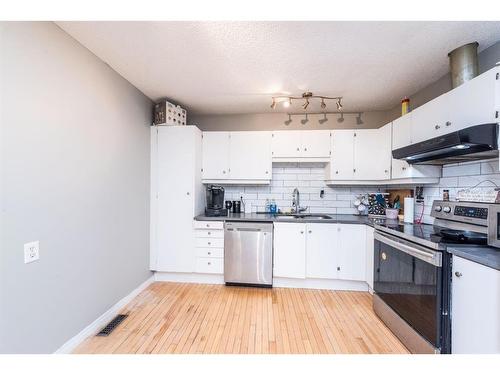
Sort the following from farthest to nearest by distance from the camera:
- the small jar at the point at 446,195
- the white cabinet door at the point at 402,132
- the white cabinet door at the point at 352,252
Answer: the white cabinet door at the point at 352,252
the white cabinet door at the point at 402,132
the small jar at the point at 446,195

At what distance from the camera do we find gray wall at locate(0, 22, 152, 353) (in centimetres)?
129

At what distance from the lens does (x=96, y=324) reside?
1965 millimetres

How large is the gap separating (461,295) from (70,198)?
2727 millimetres

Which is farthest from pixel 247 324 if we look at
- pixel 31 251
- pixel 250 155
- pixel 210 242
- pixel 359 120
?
pixel 359 120

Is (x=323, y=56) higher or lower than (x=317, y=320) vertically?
higher

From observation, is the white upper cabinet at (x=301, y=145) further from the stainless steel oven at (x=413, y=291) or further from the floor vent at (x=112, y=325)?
the floor vent at (x=112, y=325)

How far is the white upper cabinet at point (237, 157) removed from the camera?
3.11 metres

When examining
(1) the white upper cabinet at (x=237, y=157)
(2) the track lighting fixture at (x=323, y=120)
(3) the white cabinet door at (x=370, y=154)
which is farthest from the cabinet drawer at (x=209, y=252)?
(2) the track lighting fixture at (x=323, y=120)

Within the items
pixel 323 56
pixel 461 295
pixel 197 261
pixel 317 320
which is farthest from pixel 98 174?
pixel 461 295

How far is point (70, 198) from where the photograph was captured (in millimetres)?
1691

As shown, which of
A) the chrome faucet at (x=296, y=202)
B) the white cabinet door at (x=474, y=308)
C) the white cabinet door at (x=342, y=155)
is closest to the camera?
the white cabinet door at (x=474, y=308)

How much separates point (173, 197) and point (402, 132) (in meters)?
2.79

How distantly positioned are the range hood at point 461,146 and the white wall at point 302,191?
4.00 feet

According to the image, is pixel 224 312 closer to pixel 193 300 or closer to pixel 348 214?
pixel 193 300
